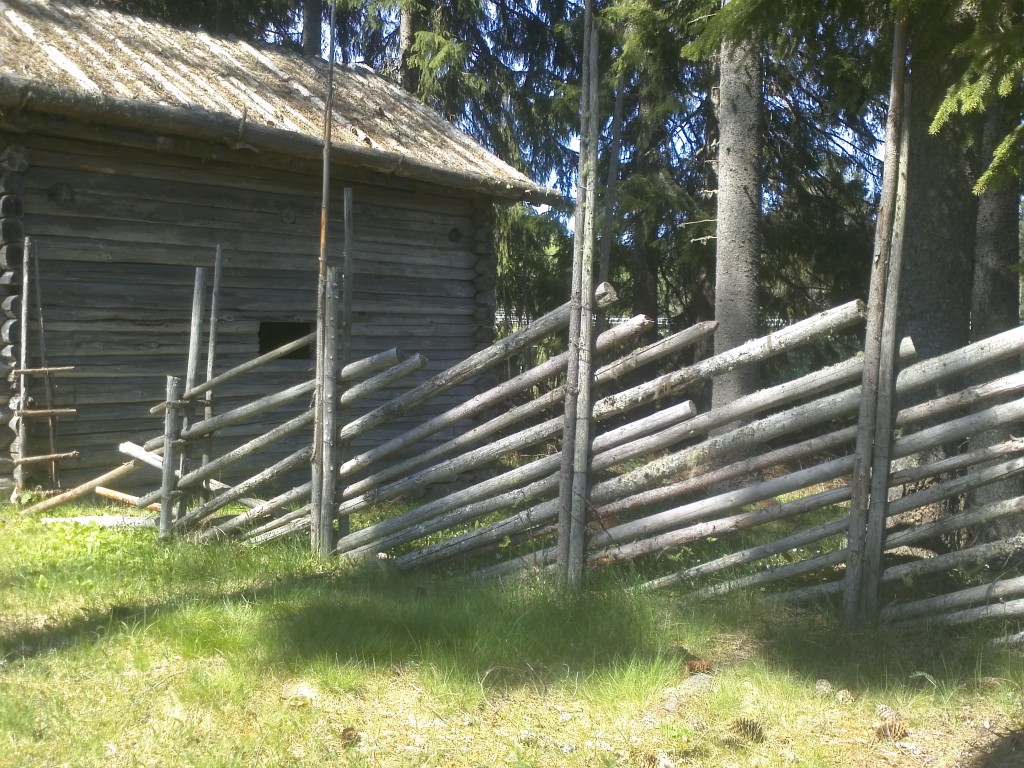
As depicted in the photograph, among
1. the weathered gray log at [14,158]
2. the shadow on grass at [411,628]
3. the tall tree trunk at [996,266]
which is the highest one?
the weathered gray log at [14,158]

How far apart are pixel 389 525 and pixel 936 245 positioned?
3807mm

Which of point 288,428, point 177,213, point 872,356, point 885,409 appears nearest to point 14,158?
point 177,213

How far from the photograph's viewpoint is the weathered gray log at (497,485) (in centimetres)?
470

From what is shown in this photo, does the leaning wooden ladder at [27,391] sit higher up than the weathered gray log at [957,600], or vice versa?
the leaning wooden ladder at [27,391]

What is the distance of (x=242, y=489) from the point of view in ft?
20.5

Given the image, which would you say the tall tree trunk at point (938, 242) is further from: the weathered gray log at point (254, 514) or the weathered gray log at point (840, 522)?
the weathered gray log at point (254, 514)

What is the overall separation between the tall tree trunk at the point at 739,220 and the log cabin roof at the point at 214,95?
216cm

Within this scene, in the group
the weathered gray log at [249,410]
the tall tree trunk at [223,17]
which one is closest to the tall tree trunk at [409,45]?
A: the tall tree trunk at [223,17]

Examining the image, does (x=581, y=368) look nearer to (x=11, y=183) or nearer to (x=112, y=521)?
(x=112, y=521)

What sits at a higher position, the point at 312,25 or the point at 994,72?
the point at 312,25

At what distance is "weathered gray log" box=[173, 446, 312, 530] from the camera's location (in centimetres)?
586

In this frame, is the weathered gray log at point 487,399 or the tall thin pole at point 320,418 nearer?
the weathered gray log at point 487,399

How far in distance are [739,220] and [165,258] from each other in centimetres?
508

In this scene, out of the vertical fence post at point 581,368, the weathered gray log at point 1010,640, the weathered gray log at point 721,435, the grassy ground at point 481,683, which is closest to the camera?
the grassy ground at point 481,683
